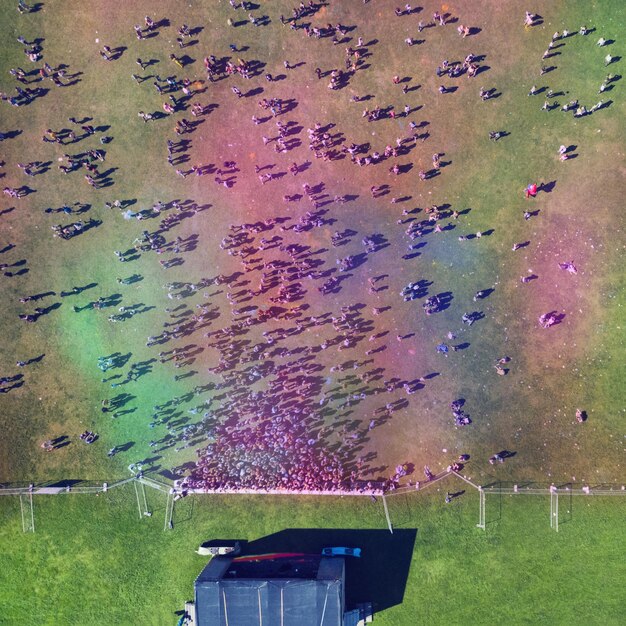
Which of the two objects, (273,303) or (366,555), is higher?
(273,303)

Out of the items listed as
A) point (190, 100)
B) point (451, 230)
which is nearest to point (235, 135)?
point (190, 100)

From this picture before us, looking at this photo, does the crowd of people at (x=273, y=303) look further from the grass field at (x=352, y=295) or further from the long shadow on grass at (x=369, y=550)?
the long shadow on grass at (x=369, y=550)

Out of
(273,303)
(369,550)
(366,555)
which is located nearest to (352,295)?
(273,303)

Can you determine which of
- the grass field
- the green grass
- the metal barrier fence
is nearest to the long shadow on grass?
the green grass

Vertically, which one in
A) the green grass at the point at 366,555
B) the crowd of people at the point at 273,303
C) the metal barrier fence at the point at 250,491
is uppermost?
the crowd of people at the point at 273,303

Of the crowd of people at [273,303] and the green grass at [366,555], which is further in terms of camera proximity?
the crowd of people at [273,303]

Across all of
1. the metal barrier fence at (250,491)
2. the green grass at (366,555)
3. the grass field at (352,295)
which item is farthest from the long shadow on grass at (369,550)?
the metal barrier fence at (250,491)

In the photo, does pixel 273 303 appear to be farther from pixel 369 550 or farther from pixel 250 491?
pixel 369 550

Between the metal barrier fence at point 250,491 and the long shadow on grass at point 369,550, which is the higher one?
the metal barrier fence at point 250,491

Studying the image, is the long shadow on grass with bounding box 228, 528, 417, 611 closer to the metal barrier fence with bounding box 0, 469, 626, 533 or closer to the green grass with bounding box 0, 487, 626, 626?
the green grass with bounding box 0, 487, 626, 626

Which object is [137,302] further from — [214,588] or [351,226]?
[214,588]
